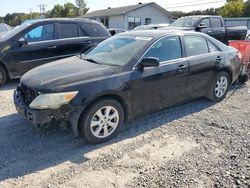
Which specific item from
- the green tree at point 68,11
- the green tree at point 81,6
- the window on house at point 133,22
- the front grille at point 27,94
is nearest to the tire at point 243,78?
the front grille at point 27,94

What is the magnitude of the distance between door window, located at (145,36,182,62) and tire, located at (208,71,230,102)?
125 cm

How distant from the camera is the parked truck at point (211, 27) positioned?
12.8 metres

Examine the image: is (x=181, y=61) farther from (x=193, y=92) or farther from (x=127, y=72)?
(x=127, y=72)

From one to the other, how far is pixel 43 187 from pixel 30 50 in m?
5.09

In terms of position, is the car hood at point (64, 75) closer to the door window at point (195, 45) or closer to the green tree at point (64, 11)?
the door window at point (195, 45)

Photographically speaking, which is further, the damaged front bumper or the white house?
the white house

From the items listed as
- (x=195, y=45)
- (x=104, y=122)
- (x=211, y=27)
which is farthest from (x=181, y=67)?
(x=211, y=27)

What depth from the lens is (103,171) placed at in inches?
140

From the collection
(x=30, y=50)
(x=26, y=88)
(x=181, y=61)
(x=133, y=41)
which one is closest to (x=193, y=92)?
(x=181, y=61)

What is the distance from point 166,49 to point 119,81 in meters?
1.25

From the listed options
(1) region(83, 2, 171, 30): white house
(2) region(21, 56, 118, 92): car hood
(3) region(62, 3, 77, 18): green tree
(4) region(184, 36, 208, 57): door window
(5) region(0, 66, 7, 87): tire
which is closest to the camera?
(2) region(21, 56, 118, 92): car hood

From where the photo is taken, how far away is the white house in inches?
1315

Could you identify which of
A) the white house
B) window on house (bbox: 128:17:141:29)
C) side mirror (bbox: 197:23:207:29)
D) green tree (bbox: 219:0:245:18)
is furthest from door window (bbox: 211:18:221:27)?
green tree (bbox: 219:0:245:18)

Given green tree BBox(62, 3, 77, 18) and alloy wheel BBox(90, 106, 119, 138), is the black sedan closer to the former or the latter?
alloy wheel BBox(90, 106, 119, 138)
